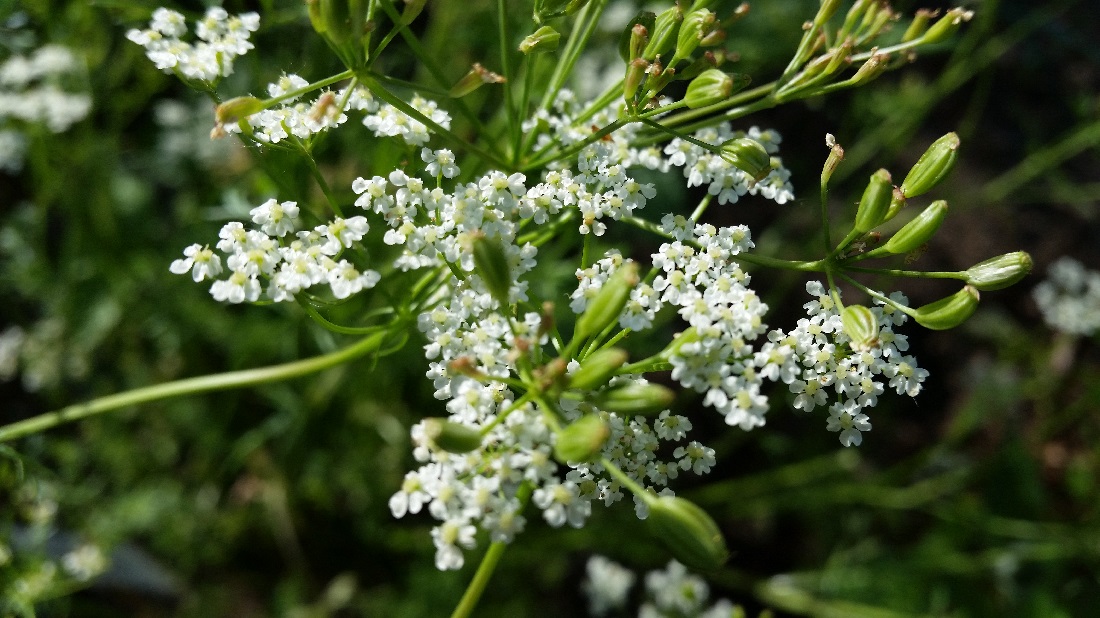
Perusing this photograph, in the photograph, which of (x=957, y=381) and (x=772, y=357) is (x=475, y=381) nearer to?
(x=772, y=357)

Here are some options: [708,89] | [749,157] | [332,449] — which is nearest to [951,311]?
[749,157]

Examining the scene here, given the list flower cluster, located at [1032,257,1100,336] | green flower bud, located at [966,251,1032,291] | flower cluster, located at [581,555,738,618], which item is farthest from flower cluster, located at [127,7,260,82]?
flower cluster, located at [1032,257,1100,336]

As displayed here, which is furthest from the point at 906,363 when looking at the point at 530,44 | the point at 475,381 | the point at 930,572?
the point at 930,572

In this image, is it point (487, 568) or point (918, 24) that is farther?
point (918, 24)

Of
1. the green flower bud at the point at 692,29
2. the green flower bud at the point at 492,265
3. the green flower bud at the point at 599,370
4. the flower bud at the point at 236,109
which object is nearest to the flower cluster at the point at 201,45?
the flower bud at the point at 236,109

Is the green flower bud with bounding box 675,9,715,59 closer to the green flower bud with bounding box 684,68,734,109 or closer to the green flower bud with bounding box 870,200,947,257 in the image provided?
the green flower bud with bounding box 684,68,734,109

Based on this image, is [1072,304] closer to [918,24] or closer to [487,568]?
[918,24]
